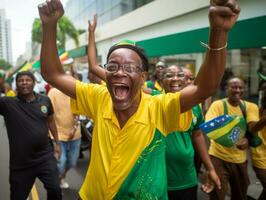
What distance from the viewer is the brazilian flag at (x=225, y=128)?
143 inches

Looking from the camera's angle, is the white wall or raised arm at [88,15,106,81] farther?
the white wall

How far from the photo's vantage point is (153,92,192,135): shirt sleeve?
6.13ft

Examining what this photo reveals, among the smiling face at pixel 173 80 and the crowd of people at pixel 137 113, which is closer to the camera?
the crowd of people at pixel 137 113

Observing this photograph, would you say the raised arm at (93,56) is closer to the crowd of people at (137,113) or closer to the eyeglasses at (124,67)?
the crowd of people at (137,113)

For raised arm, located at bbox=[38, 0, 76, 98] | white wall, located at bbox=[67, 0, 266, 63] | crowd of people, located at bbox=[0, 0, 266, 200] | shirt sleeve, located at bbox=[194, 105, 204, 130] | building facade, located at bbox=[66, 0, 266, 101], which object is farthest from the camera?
white wall, located at bbox=[67, 0, 266, 63]

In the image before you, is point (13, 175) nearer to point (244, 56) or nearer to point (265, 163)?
point (265, 163)

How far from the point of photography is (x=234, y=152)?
12.9 feet

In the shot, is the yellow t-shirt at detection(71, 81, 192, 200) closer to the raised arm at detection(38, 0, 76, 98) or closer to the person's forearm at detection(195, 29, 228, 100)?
the person's forearm at detection(195, 29, 228, 100)

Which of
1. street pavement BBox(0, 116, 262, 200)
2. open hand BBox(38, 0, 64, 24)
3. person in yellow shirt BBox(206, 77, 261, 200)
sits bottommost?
street pavement BBox(0, 116, 262, 200)

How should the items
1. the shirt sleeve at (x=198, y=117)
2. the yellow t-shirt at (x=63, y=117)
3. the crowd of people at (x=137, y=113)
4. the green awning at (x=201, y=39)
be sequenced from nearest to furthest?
1. the crowd of people at (x=137, y=113)
2. the shirt sleeve at (x=198, y=117)
3. the yellow t-shirt at (x=63, y=117)
4. the green awning at (x=201, y=39)

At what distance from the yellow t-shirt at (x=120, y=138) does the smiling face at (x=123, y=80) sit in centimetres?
10

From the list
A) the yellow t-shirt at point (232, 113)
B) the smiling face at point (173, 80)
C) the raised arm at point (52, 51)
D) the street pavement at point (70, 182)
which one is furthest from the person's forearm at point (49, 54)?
the street pavement at point (70, 182)

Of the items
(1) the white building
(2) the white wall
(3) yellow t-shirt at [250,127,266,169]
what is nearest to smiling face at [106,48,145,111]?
(3) yellow t-shirt at [250,127,266,169]

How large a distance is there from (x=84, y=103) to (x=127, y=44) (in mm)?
492
